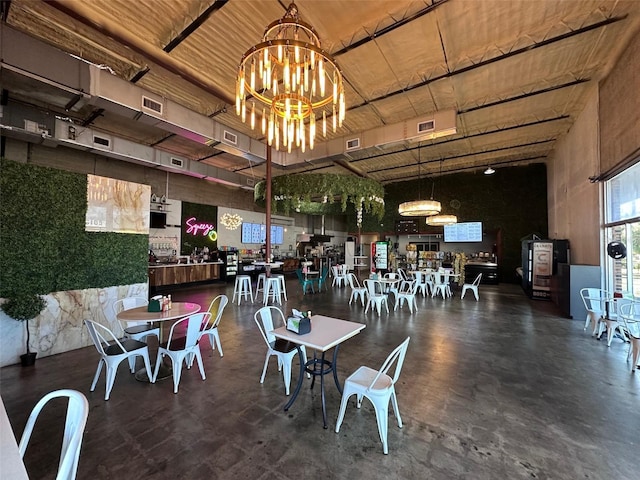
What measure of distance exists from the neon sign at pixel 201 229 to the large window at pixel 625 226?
38.0ft

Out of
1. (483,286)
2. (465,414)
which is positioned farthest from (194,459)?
(483,286)

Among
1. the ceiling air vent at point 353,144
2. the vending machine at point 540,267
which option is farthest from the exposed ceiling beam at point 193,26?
the vending machine at point 540,267

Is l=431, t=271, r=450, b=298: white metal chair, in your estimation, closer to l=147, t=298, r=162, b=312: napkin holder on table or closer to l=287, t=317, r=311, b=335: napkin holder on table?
l=287, t=317, r=311, b=335: napkin holder on table

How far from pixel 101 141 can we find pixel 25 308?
15.5 feet

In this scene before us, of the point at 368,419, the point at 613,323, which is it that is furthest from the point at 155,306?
the point at 613,323

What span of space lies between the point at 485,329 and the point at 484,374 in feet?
6.77

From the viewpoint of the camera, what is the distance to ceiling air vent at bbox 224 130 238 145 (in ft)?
20.7

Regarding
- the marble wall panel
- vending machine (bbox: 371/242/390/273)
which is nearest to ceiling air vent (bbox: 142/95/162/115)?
the marble wall panel

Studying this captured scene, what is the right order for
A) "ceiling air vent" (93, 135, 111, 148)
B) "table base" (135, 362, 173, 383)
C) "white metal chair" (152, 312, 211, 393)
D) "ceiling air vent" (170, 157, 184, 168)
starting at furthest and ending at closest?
"ceiling air vent" (170, 157, 184, 168)
"ceiling air vent" (93, 135, 111, 148)
"table base" (135, 362, 173, 383)
"white metal chair" (152, 312, 211, 393)

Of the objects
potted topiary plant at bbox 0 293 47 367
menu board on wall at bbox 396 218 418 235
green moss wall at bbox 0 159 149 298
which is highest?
menu board on wall at bbox 396 218 418 235

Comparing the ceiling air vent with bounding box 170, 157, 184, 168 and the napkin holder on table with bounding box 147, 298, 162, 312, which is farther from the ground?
the ceiling air vent with bounding box 170, 157, 184, 168

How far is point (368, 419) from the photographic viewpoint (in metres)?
2.42

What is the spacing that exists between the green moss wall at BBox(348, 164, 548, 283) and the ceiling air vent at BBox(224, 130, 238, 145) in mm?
8693

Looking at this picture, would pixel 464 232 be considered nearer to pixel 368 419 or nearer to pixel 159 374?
pixel 368 419
